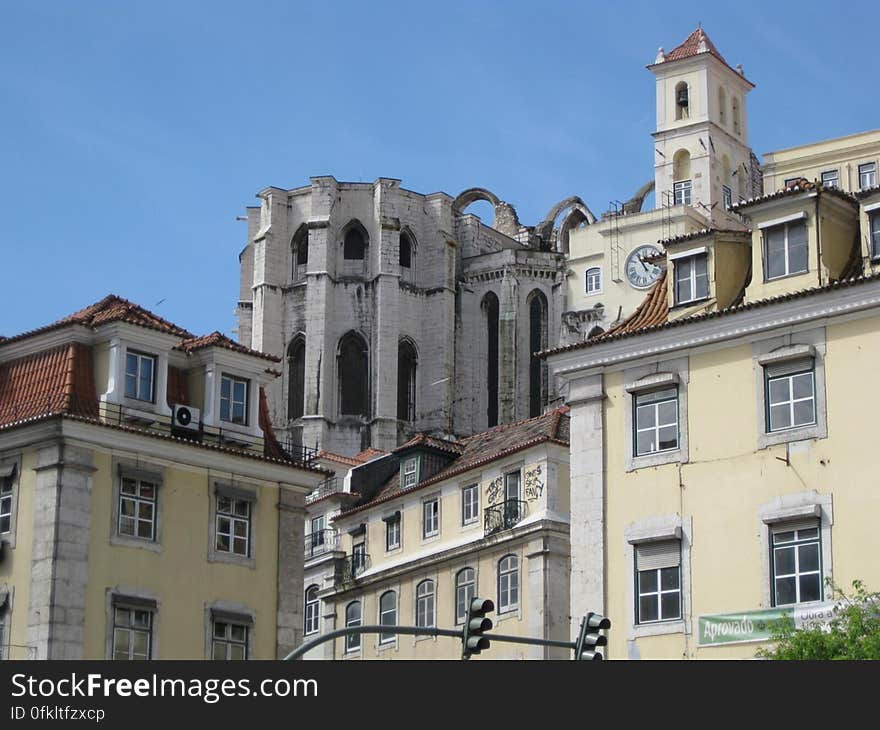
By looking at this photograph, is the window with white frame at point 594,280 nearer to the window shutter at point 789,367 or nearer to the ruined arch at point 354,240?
the ruined arch at point 354,240

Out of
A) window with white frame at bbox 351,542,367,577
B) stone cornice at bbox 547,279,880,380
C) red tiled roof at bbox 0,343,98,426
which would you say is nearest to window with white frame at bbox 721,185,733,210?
window with white frame at bbox 351,542,367,577

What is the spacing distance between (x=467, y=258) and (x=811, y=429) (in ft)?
295

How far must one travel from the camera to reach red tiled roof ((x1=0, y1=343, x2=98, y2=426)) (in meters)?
44.9

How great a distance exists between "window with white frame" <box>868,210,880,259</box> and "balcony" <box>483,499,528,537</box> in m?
21.8

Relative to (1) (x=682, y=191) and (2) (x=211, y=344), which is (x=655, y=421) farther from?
(1) (x=682, y=191)

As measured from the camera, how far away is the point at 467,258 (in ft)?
421

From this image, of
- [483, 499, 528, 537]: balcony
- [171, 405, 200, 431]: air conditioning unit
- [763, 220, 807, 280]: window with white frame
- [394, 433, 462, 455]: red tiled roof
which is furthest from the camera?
[394, 433, 462, 455]: red tiled roof

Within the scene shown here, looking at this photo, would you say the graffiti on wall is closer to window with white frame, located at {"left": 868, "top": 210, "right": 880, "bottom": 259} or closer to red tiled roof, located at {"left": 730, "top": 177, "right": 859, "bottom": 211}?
red tiled roof, located at {"left": 730, "top": 177, "right": 859, "bottom": 211}

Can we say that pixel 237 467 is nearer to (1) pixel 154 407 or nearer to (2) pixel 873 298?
(1) pixel 154 407

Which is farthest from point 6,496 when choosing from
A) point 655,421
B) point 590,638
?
point 590,638

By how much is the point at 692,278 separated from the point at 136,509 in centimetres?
1192

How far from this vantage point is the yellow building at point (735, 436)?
125ft
